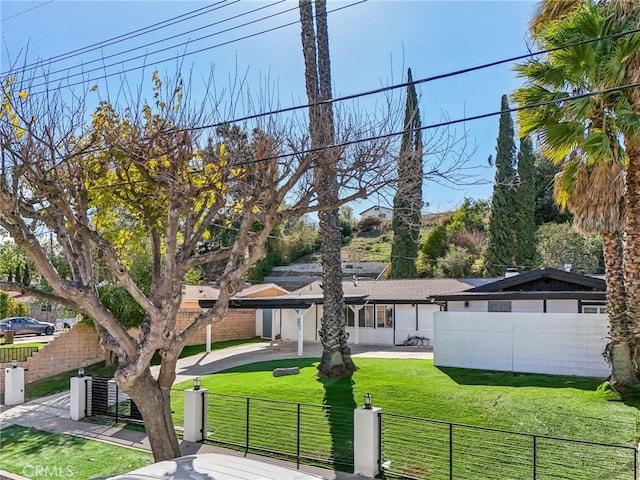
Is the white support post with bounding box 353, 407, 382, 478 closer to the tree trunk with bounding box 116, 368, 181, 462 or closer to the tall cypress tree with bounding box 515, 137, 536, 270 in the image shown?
the tree trunk with bounding box 116, 368, 181, 462

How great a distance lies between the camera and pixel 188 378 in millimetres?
18062

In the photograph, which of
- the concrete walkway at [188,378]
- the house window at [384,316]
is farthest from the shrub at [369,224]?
the concrete walkway at [188,378]

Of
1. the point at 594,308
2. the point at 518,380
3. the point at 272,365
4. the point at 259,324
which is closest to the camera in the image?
the point at 518,380

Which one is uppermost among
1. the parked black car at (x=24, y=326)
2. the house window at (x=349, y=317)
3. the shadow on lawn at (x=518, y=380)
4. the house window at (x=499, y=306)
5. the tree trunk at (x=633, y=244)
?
the tree trunk at (x=633, y=244)

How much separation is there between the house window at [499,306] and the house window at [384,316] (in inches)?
286

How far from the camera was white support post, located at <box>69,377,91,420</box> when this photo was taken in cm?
1378

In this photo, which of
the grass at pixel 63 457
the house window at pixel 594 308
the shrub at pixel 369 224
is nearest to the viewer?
the grass at pixel 63 457

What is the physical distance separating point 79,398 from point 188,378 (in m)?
4.60

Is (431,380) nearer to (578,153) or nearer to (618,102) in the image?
(578,153)

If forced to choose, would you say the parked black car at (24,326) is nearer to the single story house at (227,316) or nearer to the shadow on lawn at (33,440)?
the single story house at (227,316)

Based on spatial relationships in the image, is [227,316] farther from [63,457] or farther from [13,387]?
[63,457]

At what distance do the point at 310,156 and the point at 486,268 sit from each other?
98.0ft

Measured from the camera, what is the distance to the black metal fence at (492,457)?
8.35 metres

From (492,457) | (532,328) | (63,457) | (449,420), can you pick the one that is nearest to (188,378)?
(63,457)
